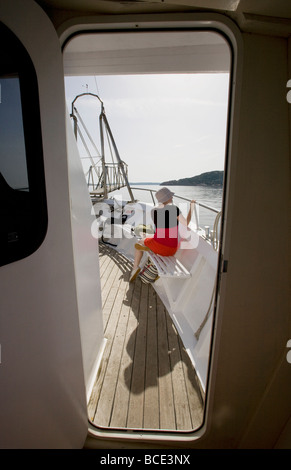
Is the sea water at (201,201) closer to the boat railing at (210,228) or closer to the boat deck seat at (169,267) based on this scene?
the boat railing at (210,228)

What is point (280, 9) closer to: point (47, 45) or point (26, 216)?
point (47, 45)

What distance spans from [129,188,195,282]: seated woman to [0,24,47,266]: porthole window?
1.78 meters

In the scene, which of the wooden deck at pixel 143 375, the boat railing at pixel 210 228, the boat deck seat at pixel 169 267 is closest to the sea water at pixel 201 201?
the boat railing at pixel 210 228

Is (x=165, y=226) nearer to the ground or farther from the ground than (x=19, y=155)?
nearer to the ground

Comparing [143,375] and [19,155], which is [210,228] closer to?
[143,375]

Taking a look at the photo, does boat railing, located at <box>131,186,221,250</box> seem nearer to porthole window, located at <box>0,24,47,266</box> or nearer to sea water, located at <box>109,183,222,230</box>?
sea water, located at <box>109,183,222,230</box>

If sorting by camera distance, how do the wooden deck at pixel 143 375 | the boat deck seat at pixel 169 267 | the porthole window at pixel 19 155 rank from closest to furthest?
the porthole window at pixel 19 155 → the wooden deck at pixel 143 375 → the boat deck seat at pixel 169 267

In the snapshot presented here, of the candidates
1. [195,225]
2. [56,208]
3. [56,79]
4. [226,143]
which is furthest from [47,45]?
[195,225]

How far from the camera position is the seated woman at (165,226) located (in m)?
2.42

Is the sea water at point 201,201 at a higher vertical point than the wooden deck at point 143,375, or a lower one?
higher

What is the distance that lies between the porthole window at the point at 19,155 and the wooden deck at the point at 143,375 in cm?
125

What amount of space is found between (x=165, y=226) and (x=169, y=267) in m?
0.48

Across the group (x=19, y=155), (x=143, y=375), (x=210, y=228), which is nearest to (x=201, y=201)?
(x=210, y=228)

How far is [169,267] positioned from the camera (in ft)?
7.52
